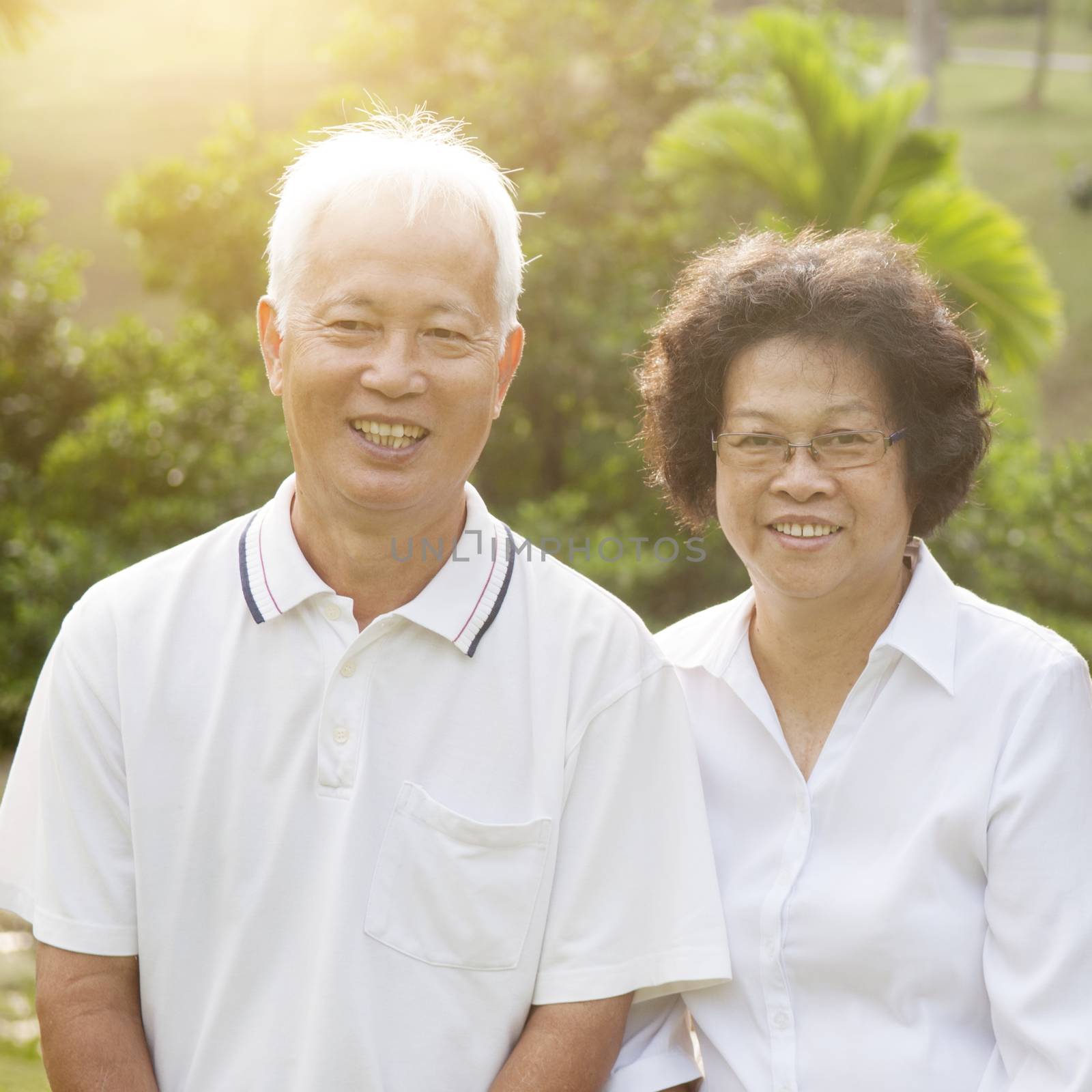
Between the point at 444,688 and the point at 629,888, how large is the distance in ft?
1.47

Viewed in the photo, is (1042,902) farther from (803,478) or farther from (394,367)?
(394,367)

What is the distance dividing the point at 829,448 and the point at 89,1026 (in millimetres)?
1540

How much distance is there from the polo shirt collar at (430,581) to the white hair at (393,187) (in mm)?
352

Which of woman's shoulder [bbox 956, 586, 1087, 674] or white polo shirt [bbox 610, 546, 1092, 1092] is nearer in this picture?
white polo shirt [bbox 610, 546, 1092, 1092]

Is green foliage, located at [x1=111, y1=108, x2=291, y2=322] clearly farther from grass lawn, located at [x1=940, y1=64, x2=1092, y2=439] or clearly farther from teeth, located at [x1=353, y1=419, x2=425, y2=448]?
grass lawn, located at [x1=940, y1=64, x2=1092, y2=439]

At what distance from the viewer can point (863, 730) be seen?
87.3 inches

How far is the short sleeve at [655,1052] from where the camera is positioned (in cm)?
216

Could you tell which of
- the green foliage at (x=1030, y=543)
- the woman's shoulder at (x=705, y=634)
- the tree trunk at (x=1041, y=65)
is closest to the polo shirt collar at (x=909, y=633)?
the woman's shoulder at (x=705, y=634)

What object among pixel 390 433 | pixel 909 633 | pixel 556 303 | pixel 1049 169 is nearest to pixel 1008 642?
pixel 909 633

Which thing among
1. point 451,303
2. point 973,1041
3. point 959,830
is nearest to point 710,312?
point 451,303

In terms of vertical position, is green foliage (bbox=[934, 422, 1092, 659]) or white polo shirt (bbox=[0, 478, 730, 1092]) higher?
green foliage (bbox=[934, 422, 1092, 659])

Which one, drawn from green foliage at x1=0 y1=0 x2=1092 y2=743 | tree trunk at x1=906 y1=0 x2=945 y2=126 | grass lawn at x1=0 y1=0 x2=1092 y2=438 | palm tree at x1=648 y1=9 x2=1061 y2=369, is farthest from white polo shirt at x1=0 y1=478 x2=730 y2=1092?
grass lawn at x1=0 y1=0 x2=1092 y2=438

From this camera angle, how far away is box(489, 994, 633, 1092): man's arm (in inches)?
79.2

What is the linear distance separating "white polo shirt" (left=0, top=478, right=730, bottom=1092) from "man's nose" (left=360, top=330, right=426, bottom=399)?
1.07ft
